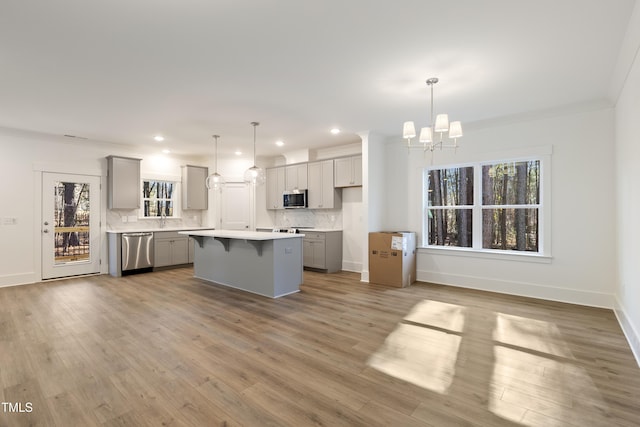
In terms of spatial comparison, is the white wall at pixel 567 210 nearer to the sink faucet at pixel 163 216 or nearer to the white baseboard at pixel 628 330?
the white baseboard at pixel 628 330

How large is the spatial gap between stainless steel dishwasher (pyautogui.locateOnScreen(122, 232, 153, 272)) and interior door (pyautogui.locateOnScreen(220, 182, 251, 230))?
1.83 m

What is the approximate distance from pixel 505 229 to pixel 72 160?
8217 mm

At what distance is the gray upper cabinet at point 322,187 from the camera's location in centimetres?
683

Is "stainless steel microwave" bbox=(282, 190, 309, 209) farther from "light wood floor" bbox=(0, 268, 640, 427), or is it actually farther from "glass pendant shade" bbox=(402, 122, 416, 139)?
"glass pendant shade" bbox=(402, 122, 416, 139)

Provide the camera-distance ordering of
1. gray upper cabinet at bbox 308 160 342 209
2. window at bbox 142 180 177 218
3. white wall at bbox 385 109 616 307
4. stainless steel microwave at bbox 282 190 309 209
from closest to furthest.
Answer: white wall at bbox 385 109 616 307 < gray upper cabinet at bbox 308 160 342 209 < stainless steel microwave at bbox 282 190 309 209 < window at bbox 142 180 177 218

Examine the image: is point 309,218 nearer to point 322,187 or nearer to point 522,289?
point 322,187

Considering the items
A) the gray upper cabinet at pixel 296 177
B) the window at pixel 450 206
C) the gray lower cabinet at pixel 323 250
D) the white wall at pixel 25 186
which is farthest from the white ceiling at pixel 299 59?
the gray lower cabinet at pixel 323 250

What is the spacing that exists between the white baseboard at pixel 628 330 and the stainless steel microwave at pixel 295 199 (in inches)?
214

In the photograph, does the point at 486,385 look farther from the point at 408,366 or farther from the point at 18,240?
the point at 18,240

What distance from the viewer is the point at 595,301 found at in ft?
13.8

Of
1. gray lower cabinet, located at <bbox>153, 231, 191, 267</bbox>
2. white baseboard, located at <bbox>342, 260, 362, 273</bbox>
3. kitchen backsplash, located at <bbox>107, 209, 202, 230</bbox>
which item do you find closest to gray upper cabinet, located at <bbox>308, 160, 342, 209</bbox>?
white baseboard, located at <bbox>342, 260, 362, 273</bbox>

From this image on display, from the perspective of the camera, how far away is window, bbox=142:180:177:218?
289 inches

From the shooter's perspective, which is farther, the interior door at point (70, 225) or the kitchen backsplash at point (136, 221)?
the kitchen backsplash at point (136, 221)

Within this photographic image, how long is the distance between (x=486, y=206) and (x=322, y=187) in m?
3.32
